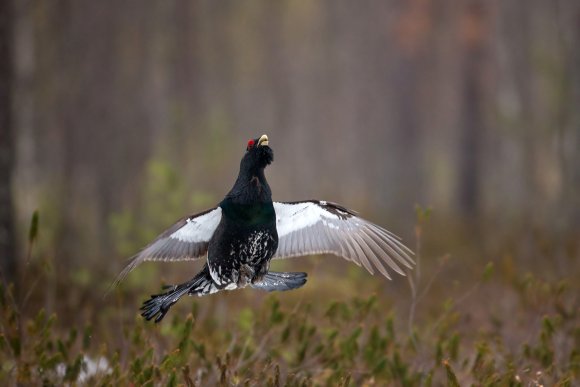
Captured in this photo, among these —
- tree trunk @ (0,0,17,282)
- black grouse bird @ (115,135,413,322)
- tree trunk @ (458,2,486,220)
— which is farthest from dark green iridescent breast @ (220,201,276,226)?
tree trunk @ (458,2,486,220)

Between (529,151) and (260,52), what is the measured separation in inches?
809

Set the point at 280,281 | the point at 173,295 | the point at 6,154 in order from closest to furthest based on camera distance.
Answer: the point at 173,295 → the point at 280,281 → the point at 6,154

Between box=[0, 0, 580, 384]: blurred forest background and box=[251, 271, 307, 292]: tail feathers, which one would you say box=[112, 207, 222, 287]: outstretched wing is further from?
box=[0, 0, 580, 384]: blurred forest background

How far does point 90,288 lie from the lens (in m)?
6.67

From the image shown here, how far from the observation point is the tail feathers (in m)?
4.01

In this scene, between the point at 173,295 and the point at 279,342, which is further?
the point at 279,342

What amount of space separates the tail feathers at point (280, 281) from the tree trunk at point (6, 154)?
8.65 ft

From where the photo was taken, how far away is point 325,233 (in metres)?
4.54

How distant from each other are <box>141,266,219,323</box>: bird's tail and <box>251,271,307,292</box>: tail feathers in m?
0.28

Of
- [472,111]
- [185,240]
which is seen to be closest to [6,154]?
[185,240]

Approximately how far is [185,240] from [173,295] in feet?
1.94

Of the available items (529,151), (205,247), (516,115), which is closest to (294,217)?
(205,247)

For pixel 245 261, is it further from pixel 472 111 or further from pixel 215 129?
pixel 215 129

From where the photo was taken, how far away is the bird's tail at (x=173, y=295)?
3467 millimetres
